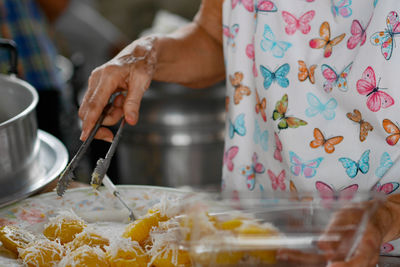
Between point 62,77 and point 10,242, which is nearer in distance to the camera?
point 10,242

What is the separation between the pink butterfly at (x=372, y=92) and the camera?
803mm

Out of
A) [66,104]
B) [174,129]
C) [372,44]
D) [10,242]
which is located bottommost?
[174,129]

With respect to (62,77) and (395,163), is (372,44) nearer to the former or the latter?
(395,163)

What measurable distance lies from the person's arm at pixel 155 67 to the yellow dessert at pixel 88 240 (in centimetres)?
20

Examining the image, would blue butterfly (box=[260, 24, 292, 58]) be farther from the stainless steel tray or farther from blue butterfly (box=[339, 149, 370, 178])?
the stainless steel tray

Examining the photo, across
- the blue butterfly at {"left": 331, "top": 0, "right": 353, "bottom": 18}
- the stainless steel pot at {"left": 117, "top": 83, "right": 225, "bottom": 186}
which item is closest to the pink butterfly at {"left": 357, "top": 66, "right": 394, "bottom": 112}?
the blue butterfly at {"left": 331, "top": 0, "right": 353, "bottom": 18}

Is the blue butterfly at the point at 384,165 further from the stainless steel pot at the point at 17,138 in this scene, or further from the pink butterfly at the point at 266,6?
the stainless steel pot at the point at 17,138

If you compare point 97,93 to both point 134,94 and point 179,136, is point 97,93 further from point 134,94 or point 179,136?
point 179,136

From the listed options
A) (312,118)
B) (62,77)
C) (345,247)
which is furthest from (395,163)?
(62,77)

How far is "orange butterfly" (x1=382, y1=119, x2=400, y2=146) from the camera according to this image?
0.80m

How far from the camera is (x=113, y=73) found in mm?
917

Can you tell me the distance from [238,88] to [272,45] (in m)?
0.13

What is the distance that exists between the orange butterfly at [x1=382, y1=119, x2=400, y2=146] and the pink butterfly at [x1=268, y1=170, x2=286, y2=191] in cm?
23

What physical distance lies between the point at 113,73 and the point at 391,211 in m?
0.53
